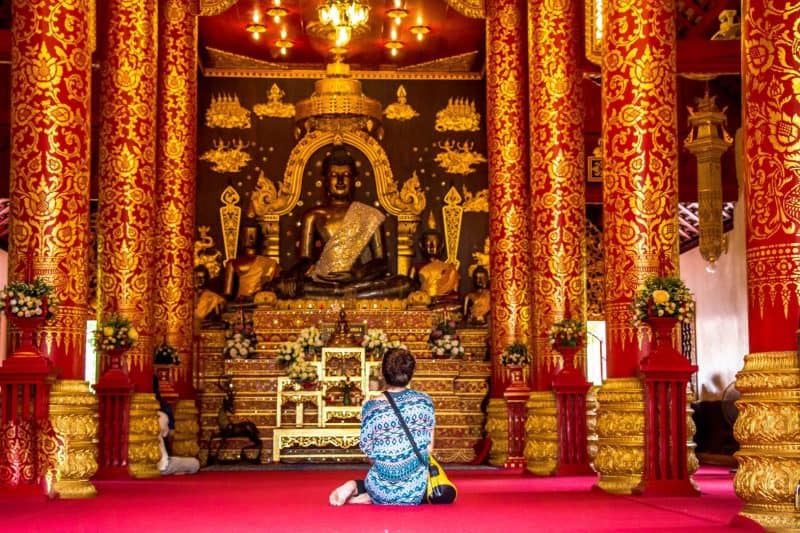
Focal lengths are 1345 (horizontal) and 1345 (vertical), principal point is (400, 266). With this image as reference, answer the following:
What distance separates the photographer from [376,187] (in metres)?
18.8

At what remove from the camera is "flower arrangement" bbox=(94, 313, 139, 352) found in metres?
10.9

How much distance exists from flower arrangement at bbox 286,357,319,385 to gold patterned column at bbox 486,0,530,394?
2086 millimetres

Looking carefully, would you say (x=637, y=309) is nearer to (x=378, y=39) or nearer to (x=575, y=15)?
(x=575, y=15)

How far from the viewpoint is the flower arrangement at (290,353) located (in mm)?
15352

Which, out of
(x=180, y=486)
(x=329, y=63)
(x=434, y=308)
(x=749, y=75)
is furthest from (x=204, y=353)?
(x=749, y=75)

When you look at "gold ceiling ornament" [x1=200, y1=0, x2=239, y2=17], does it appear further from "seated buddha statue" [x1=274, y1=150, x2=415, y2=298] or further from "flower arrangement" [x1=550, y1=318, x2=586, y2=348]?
"flower arrangement" [x1=550, y1=318, x2=586, y2=348]

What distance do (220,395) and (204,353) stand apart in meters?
0.82

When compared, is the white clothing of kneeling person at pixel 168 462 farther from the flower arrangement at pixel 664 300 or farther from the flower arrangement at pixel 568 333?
the flower arrangement at pixel 664 300

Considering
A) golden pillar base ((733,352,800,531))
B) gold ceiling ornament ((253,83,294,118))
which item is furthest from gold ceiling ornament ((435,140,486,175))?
golden pillar base ((733,352,800,531))

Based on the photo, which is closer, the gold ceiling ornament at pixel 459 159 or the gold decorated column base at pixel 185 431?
the gold decorated column base at pixel 185 431

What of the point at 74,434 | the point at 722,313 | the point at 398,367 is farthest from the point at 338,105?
the point at 398,367

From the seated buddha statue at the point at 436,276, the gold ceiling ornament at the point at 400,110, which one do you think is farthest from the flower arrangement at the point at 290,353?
the gold ceiling ornament at the point at 400,110

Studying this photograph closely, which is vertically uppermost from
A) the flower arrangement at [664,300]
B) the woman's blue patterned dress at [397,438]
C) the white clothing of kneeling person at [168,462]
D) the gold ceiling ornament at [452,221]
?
the gold ceiling ornament at [452,221]

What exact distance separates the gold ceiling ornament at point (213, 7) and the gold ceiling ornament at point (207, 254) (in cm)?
333
